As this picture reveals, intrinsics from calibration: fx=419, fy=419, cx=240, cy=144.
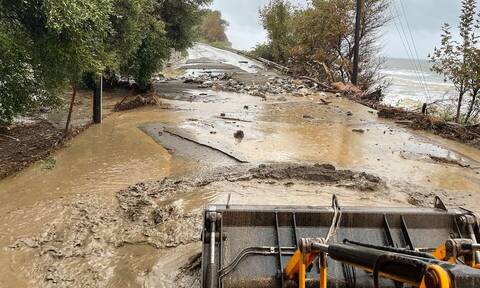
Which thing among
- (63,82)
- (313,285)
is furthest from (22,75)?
(313,285)

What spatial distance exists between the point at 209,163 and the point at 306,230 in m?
4.70

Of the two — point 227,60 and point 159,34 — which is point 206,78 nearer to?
point 159,34

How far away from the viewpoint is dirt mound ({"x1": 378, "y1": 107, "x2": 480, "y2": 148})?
12508 millimetres

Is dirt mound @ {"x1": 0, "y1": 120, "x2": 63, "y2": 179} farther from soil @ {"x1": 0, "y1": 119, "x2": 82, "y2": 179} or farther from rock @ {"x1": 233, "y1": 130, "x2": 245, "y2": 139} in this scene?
rock @ {"x1": 233, "y1": 130, "x2": 245, "y2": 139}

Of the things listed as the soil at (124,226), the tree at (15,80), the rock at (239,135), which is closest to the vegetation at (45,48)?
the tree at (15,80)

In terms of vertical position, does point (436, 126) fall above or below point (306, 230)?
above

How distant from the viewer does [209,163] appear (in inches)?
371

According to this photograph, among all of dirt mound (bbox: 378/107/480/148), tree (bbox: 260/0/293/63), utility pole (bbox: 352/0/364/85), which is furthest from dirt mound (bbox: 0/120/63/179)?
tree (bbox: 260/0/293/63)

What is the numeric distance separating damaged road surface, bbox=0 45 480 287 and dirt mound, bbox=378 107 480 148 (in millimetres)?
509

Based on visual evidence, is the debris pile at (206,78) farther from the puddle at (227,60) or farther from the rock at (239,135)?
the rock at (239,135)

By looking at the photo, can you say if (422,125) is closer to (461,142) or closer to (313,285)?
(461,142)

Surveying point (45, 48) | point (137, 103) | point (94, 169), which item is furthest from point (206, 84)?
point (45, 48)

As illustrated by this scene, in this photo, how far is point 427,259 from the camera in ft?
7.60

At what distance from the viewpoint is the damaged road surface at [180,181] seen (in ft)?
18.6
